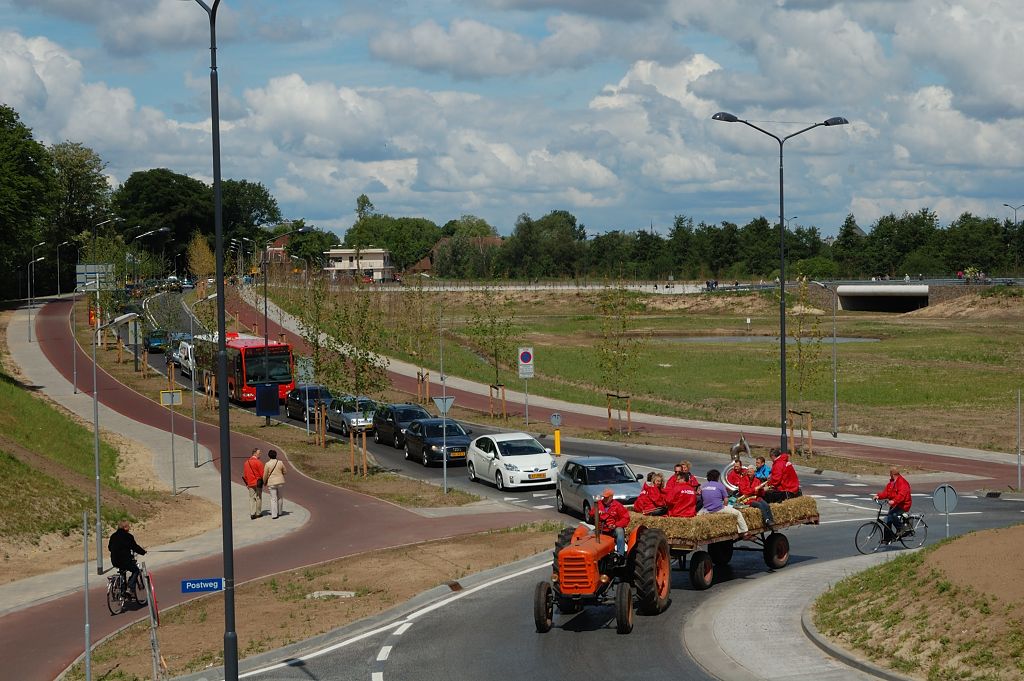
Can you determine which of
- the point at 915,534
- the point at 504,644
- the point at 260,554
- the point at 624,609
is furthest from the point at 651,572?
the point at 260,554

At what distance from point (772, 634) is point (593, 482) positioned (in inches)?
440

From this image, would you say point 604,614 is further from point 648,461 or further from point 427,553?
point 648,461

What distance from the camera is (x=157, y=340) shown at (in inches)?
3039

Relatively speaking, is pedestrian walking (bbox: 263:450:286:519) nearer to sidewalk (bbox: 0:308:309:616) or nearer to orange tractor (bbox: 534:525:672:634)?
sidewalk (bbox: 0:308:309:616)

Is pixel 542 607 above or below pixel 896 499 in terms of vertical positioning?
below

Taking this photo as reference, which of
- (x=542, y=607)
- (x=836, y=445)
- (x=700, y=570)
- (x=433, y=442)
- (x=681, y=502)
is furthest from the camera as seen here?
(x=836, y=445)

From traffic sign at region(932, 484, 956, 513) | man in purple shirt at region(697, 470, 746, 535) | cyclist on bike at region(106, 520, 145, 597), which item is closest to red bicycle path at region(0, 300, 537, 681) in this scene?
cyclist on bike at region(106, 520, 145, 597)

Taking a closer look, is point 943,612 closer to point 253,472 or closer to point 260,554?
point 260,554

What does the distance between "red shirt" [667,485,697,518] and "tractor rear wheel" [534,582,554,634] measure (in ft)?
11.3

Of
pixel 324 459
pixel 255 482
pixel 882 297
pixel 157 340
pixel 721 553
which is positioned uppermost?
pixel 882 297

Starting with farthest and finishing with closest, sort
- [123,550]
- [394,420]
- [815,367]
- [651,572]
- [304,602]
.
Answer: [394,420] → [815,367] → [123,550] → [304,602] → [651,572]

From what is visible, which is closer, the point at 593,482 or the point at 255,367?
the point at 593,482

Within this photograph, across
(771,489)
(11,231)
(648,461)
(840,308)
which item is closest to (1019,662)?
(771,489)

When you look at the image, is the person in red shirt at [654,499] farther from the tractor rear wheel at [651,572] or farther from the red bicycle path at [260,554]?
the red bicycle path at [260,554]
